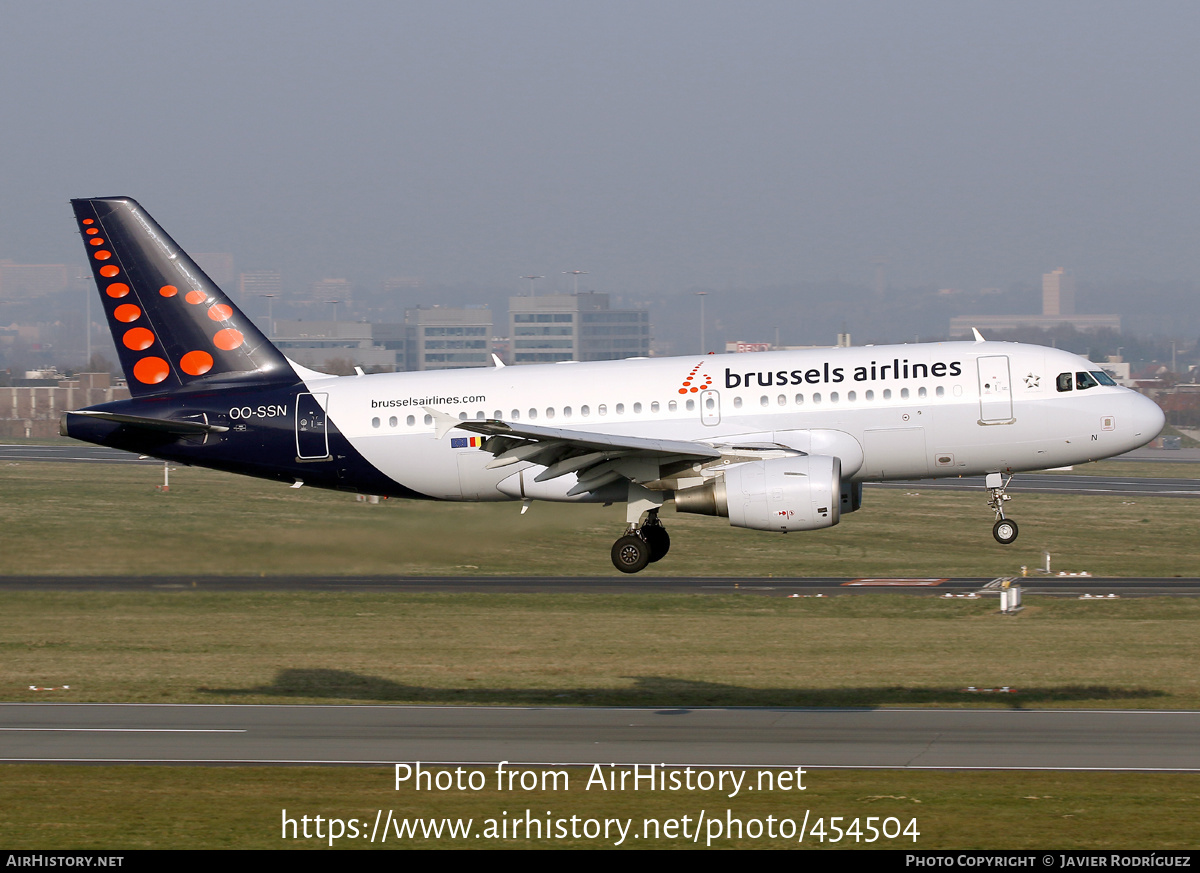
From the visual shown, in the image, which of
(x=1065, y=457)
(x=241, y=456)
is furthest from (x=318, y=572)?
(x=1065, y=457)

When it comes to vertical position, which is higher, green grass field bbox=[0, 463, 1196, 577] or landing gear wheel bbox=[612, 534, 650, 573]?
landing gear wheel bbox=[612, 534, 650, 573]

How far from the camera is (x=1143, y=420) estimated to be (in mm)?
36281

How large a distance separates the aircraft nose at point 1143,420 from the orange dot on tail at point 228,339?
77.6ft

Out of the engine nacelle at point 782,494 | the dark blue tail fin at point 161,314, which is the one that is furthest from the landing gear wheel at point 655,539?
the dark blue tail fin at point 161,314

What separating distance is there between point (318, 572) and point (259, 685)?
76.4 feet

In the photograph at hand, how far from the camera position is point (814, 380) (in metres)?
35.7

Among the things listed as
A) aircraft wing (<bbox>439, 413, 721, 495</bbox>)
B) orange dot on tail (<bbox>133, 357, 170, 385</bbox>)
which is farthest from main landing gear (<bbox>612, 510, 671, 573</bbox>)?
orange dot on tail (<bbox>133, 357, 170, 385</bbox>)

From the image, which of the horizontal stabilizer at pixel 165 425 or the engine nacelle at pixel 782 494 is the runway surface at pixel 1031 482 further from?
the engine nacelle at pixel 782 494

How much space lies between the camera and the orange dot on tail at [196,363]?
127ft

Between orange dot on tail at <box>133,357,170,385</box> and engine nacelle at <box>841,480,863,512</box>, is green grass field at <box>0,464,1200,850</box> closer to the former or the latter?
engine nacelle at <box>841,480,863,512</box>

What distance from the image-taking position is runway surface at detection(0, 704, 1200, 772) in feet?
102

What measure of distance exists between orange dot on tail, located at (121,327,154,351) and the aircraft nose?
26.0 m

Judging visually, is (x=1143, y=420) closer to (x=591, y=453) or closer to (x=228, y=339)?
(x=591, y=453)

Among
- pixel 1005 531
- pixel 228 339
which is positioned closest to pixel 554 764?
pixel 1005 531
